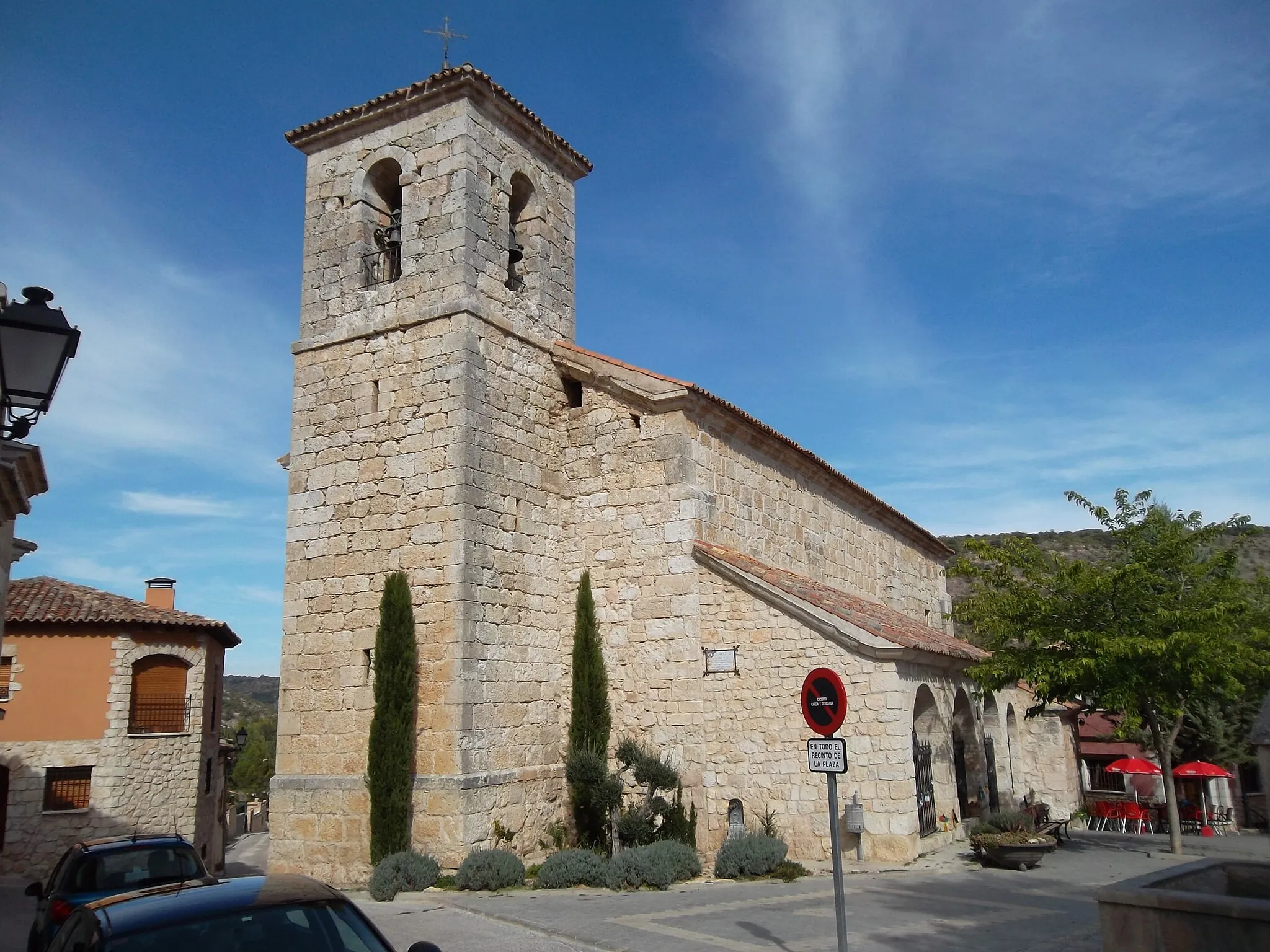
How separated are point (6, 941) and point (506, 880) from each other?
6082 millimetres

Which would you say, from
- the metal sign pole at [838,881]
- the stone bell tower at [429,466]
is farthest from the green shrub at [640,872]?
the metal sign pole at [838,881]

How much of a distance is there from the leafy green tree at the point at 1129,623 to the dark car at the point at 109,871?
10.7 meters

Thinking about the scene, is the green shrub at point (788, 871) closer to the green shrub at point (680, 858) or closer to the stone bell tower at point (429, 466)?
the green shrub at point (680, 858)

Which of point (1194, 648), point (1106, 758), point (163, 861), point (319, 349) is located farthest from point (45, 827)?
point (1106, 758)

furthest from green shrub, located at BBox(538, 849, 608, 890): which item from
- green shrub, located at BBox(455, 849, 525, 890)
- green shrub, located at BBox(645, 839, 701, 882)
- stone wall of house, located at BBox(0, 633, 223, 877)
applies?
stone wall of house, located at BBox(0, 633, 223, 877)

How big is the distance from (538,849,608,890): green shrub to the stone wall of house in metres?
13.7

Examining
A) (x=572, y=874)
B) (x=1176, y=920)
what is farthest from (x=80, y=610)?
(x=1176, y=920)

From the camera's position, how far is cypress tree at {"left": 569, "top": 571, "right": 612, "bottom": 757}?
13.6 metres

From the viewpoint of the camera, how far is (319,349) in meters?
14.7

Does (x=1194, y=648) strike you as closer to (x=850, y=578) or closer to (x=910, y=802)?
(x=910, y=802)

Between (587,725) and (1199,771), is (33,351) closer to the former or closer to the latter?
(587,725)

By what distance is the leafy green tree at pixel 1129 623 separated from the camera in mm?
13766

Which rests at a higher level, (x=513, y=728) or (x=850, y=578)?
(x=850, y=578)

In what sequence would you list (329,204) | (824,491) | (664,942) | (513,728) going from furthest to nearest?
(824,491) < (329,204) < (513,728) < (664,942)
